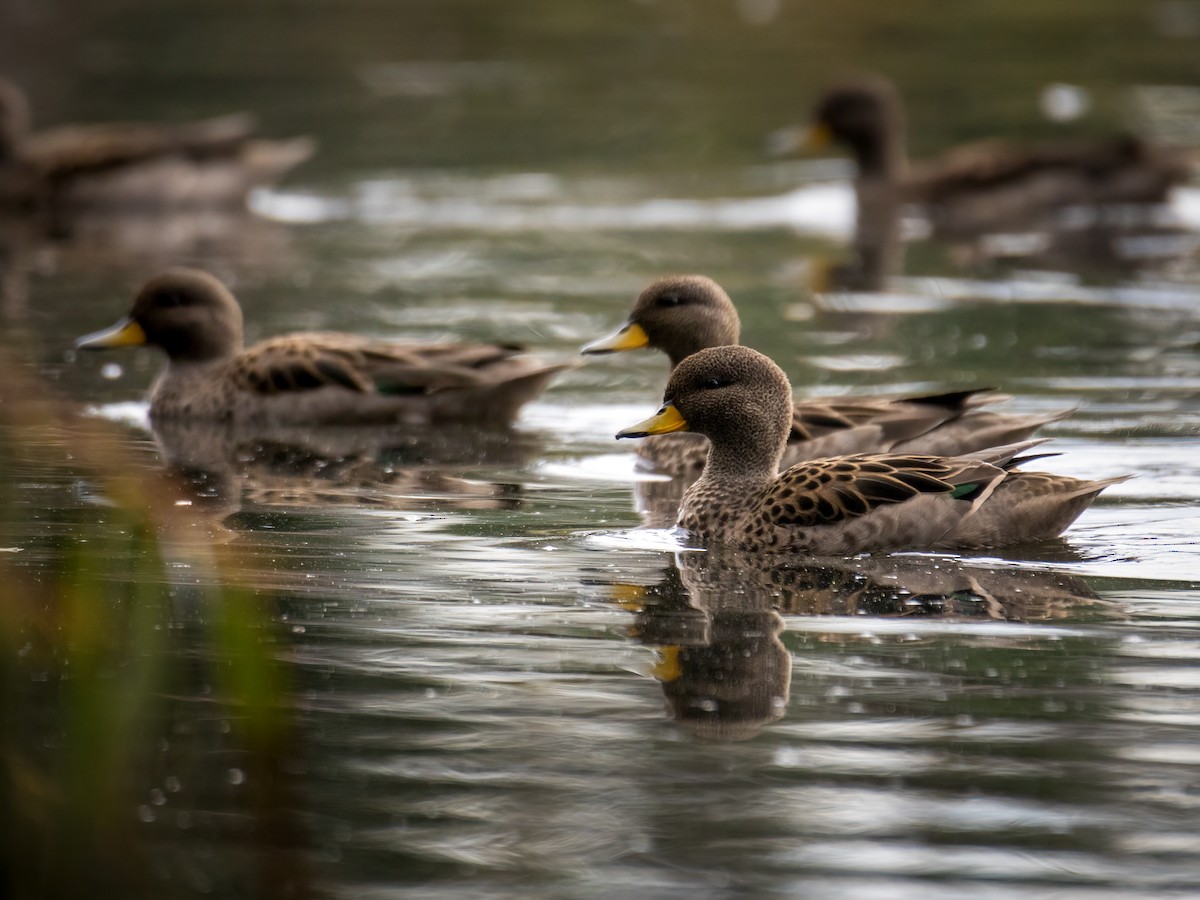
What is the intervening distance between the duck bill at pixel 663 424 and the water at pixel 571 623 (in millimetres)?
444

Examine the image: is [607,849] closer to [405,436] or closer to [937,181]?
[405,436]

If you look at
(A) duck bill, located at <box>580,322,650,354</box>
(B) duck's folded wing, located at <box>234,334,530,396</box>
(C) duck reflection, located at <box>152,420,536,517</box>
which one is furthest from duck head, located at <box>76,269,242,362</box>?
(A) duck bill, located at <box>580,322,650,354</box>

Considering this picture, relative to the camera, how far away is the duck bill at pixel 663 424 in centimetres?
896

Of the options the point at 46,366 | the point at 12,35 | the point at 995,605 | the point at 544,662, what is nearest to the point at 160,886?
the point at 544,662

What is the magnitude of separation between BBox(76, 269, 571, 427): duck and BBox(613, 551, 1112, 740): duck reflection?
3.31 meters

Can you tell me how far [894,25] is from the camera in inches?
1326

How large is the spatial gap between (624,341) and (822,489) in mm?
2572

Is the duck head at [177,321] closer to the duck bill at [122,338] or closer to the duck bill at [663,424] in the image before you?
the duck bill at [122,338]

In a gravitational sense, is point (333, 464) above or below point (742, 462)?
below

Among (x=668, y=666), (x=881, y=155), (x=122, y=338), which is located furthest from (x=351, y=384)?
(x=881, y=155)

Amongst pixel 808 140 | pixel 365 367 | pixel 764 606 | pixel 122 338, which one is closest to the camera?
pixel 764 606

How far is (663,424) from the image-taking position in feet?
29.6

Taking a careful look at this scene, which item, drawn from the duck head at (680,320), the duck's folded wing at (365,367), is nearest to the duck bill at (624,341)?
the duck head at (680,320)

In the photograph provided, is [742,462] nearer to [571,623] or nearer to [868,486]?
[868,486]
